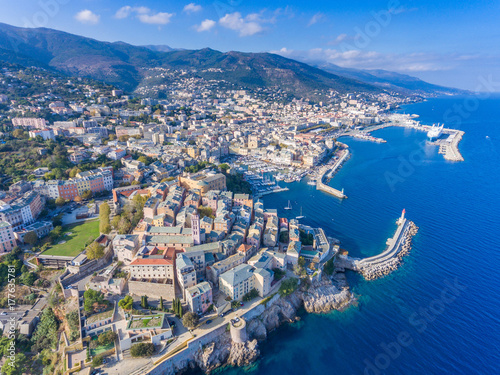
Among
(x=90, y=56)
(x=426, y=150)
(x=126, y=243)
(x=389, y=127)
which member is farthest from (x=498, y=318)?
(x=90, y=56)

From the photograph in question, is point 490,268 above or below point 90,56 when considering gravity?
below

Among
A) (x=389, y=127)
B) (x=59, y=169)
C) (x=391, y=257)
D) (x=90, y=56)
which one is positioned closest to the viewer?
(x=391, y=257)

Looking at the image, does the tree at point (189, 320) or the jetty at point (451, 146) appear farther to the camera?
the jetty at point (451, 146)

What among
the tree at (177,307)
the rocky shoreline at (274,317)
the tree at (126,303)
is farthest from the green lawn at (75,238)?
the rocky shoreline at (274,317)

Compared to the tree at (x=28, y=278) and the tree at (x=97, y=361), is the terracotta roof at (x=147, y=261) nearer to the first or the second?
the tree at (x=97, y=361)

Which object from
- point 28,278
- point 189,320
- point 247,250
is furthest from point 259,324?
point 28,278

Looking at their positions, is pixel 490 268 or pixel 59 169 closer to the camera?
pixel 490 268

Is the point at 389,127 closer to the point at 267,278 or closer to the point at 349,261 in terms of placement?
the point at 349,261
